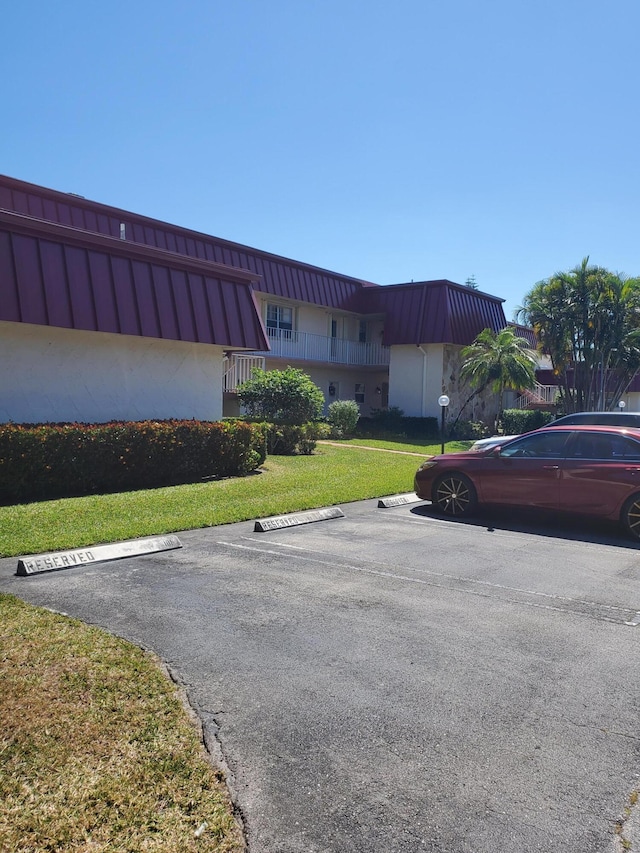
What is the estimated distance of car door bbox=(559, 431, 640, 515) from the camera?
8.84 meters

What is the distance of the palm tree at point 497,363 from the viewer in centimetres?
2636

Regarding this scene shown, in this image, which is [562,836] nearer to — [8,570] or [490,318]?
[8,570]

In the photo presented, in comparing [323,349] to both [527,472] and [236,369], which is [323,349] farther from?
[527,472]

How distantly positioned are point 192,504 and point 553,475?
527 centimetres

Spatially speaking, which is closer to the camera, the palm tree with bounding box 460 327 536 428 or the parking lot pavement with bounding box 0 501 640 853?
the parking lot pavement with bounding box 0 501 640 853

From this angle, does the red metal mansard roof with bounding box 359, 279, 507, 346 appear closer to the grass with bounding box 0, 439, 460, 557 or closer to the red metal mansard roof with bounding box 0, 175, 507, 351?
the red metal mansard roof with bounding box 0, 175, 507, 351

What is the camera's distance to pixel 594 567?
7223mm

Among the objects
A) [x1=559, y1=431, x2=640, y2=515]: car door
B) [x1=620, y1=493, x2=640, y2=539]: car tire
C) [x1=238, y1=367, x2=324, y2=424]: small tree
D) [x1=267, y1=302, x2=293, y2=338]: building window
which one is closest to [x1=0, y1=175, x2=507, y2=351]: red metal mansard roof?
[x1=267, y1=302, x2=293, y2=338]: building window

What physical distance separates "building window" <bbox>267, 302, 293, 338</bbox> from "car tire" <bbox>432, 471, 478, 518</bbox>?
53.6ft

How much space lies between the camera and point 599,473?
29.5 ft

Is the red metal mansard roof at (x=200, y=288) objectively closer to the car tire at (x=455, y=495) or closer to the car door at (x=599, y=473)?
the car tire at (x=455, y=495)

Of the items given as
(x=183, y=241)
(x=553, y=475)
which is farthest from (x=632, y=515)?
(x=183, y=241)

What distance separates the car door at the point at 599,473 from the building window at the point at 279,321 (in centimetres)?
1772

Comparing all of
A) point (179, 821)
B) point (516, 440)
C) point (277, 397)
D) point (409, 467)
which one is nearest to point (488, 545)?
point (516, 440)
